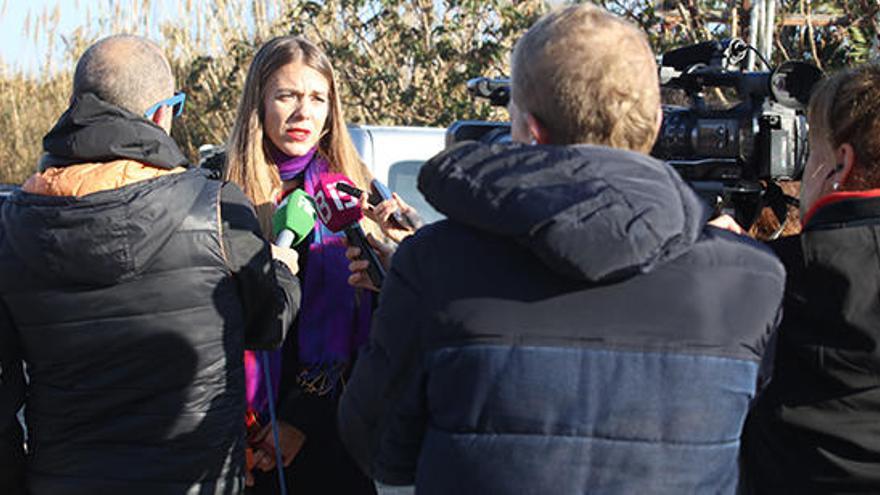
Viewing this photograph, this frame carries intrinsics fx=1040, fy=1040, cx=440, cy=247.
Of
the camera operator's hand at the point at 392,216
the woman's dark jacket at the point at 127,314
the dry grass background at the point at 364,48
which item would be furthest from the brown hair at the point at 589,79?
the dry grass background at the point at 364,48

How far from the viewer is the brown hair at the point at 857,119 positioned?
1.84m

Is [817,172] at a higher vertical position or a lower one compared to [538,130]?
lower

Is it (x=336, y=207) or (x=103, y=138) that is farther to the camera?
(x=336, y=207)

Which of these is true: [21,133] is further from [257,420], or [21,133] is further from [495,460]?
[495,460]

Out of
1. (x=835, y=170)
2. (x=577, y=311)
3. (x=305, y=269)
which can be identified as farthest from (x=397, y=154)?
(x=577, y=311)

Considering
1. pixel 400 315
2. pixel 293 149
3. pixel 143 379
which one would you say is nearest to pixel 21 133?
pixel 293 149

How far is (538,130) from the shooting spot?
1502mm

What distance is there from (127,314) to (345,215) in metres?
0.50

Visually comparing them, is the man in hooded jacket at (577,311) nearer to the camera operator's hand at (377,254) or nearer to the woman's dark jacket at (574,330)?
the woman's dark jacket at (574,330)

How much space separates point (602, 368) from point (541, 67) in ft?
1.40

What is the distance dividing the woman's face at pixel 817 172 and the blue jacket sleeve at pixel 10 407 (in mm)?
1526

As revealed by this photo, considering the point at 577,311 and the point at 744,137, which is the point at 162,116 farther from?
the point at 744,137

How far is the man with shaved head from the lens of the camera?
1921 millimetres

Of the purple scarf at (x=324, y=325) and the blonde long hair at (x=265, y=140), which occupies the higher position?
the blonde long hair at (x=265, y=140)
